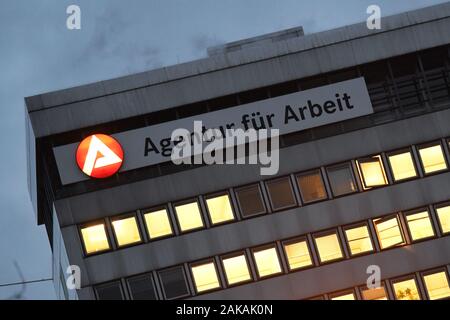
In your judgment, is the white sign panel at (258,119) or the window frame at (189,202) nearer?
the window frame at (189,202)

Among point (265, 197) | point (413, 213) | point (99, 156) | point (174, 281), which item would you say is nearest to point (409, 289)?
point (413, 213)

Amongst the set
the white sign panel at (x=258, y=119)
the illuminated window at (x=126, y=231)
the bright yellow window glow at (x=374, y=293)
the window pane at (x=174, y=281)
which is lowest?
the bright yellow window glow at (x=374, y=293)

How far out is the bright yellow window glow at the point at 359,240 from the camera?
32.6m

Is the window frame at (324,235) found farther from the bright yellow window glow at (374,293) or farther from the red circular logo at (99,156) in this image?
the red circular logo at (99,156)

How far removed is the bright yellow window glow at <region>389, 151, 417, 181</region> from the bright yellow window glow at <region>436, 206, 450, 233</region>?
188 cm

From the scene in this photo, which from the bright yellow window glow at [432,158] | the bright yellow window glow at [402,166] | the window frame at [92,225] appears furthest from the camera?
the bright yellow window glow at [432,158]

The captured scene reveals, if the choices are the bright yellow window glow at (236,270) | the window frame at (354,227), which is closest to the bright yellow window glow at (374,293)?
the window frame at (354,227)

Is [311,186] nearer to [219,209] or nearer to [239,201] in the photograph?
[239,201]

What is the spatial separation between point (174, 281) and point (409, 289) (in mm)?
9857

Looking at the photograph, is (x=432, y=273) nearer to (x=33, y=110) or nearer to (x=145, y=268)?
(x=145, y=268)

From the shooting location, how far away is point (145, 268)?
104 feet

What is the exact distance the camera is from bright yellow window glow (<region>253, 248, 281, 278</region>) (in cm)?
3222

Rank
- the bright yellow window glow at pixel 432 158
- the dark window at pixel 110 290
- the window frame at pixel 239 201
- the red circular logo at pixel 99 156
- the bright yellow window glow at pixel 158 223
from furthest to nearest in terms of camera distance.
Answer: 1. the bright yellow window glow at pixel 432 158
2. the red circular logo at pixel 99 156
3. the window frame at pixel 239 201
4. the bright yellow window glow at pixel 158 223
5. the dark window at pixel 110 290
